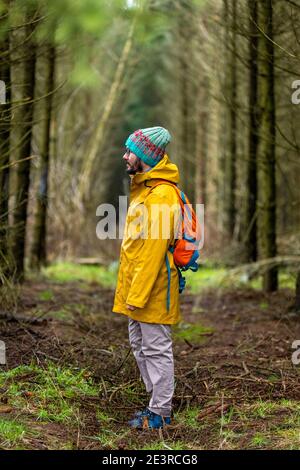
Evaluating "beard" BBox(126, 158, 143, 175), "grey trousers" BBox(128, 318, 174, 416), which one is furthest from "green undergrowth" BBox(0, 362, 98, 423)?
"beard" BBox(126, 158, 143, 175)

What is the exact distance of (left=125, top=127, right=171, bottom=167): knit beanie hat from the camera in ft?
16.8

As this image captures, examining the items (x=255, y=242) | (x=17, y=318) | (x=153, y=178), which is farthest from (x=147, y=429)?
(x=255, y=242)

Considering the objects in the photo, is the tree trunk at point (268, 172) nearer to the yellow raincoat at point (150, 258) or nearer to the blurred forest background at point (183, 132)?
the blurred forest background at point (183, 132)

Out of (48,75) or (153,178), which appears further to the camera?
(48,75)

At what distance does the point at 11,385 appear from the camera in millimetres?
5402

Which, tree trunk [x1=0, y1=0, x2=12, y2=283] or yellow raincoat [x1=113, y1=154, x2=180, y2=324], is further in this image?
tree trunk [x1=0, y1=0, x2=12, y2=283]

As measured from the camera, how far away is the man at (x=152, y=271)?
4.93m

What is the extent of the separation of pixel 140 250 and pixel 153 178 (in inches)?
20.1

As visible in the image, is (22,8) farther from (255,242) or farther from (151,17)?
(151,17)

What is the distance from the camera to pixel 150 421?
201 inches

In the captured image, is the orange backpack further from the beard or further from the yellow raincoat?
the beard

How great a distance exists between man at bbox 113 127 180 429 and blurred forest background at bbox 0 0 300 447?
0.53 metres

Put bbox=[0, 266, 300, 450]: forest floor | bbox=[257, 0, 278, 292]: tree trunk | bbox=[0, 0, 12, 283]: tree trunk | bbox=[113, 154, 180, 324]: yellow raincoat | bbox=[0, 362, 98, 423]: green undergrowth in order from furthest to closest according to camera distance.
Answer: bbox=[257, 0, 278, 292]: tree trunk
bbox=[0, 0, 12, 283]: tree trunk
bbox=[0, 362, 98, 423]: green undergrowth
bbox=[113, 154, 180, 324]: yellow raincoat
bbox=[0, 266, 300, 450]: forest floor

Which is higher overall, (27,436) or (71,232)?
(71,232)
